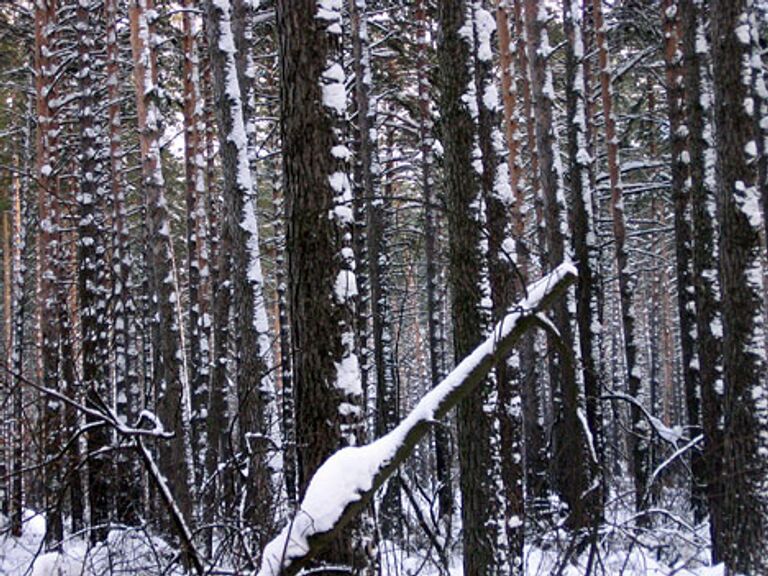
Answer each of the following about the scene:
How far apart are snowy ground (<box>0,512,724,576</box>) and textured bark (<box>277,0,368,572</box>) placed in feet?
3.01

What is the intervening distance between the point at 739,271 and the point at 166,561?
19.4ft

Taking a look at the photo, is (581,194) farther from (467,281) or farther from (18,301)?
(18,301)

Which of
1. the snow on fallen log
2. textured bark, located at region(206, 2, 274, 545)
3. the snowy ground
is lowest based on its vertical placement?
the snowy ground

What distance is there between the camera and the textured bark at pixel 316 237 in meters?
4.09

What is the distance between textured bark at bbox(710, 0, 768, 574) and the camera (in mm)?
6953

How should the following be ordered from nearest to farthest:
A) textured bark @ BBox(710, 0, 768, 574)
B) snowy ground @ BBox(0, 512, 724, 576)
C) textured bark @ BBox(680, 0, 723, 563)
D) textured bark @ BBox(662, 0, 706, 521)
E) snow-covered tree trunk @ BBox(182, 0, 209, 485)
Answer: snowy ground @ BBox(0, 512, 724, 576), textured bark @ BBox(710, 0, 768, 574), textured bark @ BBox(680, 0, 723, 563), textured bark @ BBox(662, 0, 706, 521), snow-covered tree trunk @ BBox(182, 0, 209, 485)

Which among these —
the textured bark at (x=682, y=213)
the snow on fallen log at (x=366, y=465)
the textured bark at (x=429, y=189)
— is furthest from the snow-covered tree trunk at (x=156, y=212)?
the snow on fallen log at (x=366, y=465)

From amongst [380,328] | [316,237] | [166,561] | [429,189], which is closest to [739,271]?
[316,237]

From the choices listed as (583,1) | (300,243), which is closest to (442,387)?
(300,243)

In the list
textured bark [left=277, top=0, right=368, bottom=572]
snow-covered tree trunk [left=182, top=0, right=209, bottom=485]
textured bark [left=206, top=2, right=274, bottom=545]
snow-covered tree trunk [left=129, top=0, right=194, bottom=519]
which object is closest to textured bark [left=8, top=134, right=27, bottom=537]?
textured bark [left=277, top=0, right=368, bottom=572]

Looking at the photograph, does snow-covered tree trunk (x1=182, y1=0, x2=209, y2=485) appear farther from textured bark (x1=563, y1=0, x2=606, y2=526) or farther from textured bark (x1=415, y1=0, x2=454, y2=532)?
textured bark (x1=563, y1=0, x2=606, y2=526)

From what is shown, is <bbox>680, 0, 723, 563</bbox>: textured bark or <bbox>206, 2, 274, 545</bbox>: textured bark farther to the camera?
<bbox>680, 0, 723, 563</bbox>: textured bark

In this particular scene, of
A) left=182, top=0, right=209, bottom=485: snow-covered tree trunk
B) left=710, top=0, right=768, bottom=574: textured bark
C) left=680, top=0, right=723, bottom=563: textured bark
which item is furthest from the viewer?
left=182, top=0, right=209, bottom=485: snow-covered tree trunk

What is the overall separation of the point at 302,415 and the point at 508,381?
3.71m
